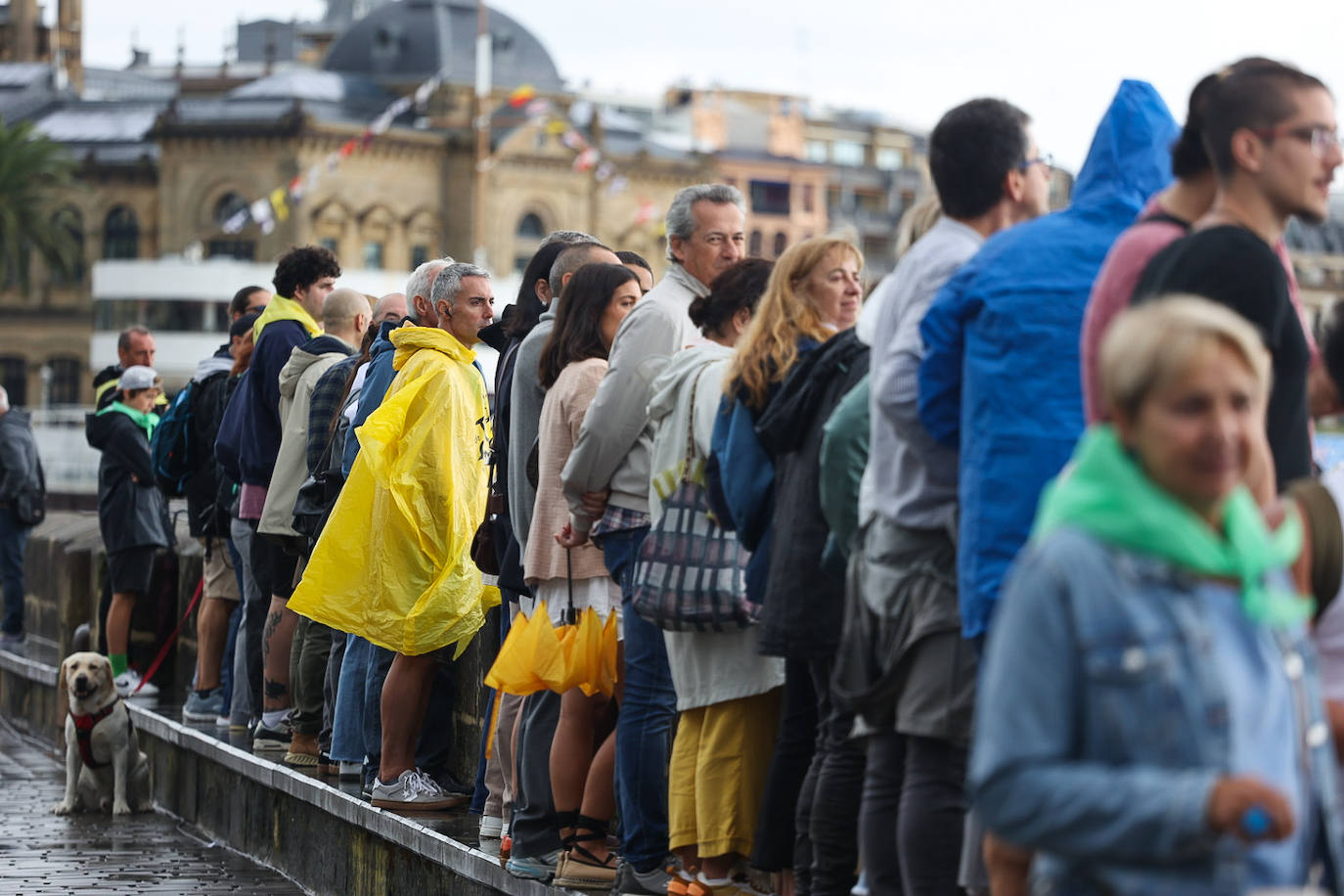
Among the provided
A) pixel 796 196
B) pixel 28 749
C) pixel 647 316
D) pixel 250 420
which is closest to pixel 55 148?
pixel 796 196

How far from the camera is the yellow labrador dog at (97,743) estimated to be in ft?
39.2

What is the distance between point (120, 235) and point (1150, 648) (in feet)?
291

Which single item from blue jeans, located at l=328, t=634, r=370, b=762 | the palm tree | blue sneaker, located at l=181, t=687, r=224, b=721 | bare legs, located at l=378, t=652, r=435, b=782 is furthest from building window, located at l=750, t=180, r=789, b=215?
bare legs, located at l=378, t=652, r=435, b=782

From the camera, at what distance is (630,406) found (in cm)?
685

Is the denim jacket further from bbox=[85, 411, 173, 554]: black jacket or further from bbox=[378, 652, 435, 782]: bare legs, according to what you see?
bbox=[85, 411, 173, 554]: black jacket

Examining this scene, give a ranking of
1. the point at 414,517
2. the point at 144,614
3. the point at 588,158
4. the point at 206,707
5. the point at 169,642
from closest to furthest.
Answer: the point at 414,517 < the point at 206,707 < the point at 169,642 < the point at 144,614 < the point at 588,158

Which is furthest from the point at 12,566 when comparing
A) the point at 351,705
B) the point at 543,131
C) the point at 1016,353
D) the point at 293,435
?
the point at 543,131

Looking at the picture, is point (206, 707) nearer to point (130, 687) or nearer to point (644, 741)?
point (130, 687)

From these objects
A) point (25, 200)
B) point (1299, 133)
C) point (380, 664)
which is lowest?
point (380, 664)

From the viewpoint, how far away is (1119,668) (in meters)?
3.11

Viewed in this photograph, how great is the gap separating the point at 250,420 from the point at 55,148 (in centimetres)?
6156

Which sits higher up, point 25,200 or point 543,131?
point 543,131

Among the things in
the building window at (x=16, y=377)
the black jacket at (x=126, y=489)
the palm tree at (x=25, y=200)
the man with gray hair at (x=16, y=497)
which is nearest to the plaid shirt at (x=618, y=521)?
the black jacket at (x=126, y=489)

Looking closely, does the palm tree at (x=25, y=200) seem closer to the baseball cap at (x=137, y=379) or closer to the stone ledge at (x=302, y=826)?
the baseball cap at (x=137, y=379)
